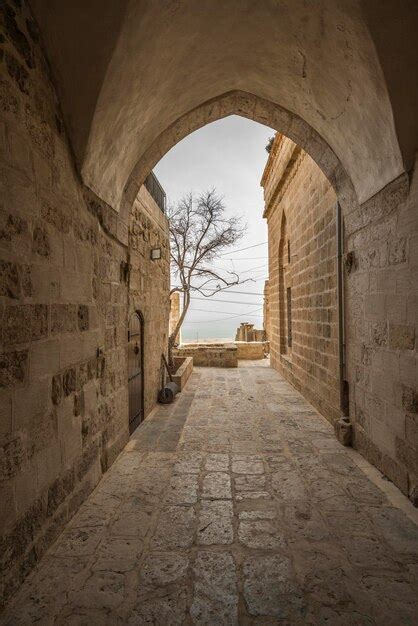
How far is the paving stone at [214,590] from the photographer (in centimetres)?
146

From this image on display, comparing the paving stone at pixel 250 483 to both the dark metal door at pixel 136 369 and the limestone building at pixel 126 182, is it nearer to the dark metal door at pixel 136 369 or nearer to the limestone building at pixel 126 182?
the limestone building at pixel 126 182

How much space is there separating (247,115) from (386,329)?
295 centimetres

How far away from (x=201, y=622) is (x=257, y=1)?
3673 millimetres

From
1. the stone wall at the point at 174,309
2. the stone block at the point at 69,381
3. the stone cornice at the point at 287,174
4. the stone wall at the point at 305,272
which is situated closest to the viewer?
the stone block at the point at 69,381

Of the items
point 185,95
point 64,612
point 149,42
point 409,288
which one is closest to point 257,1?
point 149,42

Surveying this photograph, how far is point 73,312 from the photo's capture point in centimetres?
237

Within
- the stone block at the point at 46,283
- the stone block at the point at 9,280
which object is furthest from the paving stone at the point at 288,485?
the stone block at the point at 9,280

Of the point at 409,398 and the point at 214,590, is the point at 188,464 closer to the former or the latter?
the point at 214,590

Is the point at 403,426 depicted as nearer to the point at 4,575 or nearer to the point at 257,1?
the point at 4,575

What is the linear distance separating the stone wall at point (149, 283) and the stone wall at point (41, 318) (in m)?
1.36

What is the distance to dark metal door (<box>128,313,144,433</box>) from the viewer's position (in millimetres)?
4059

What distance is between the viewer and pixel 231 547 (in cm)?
192

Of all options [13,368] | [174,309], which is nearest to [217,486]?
[13,368]

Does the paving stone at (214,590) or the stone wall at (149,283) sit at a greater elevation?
the stone wall at (149,283)
